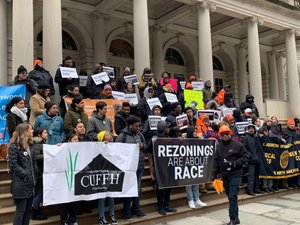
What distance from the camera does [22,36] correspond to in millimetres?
9930

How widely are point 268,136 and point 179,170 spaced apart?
372 centimetres

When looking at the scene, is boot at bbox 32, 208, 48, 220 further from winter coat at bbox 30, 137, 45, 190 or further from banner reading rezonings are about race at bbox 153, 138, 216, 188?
banner reading rezonings are about race at bbox 153, 138, 216, 188

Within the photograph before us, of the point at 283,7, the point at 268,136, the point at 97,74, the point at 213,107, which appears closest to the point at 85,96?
the point at 97,74

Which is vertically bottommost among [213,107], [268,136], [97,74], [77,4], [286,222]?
[286,222]

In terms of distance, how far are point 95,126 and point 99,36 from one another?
10793 mm

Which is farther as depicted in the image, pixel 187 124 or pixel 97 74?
pixel 97 74

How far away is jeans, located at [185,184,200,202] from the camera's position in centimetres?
765

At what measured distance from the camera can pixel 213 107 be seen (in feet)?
36.4

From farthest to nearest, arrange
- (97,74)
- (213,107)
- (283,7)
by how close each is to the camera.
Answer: (283,7)
(213,107)
(97,74)

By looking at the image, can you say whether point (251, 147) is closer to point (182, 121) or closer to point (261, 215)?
point (261, 215)

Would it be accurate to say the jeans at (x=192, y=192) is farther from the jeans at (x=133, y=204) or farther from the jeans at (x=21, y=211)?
Result: the jeans at (x=21, y=211)

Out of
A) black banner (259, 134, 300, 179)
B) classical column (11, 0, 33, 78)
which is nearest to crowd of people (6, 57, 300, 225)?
black banner (259, 134, 300, 179)

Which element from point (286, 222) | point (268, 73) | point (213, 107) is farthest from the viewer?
point (268, 73)

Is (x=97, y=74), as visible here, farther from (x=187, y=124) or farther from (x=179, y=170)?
(x=179, y=170)
